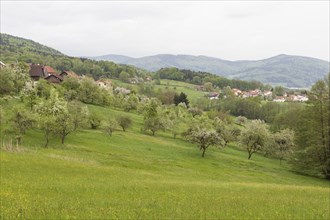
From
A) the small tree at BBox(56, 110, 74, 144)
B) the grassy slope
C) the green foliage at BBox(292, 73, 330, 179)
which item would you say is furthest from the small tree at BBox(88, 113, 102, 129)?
the green foliage at BBox(292, 73, 330, 179)

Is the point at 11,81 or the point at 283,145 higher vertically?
the point at 11,81

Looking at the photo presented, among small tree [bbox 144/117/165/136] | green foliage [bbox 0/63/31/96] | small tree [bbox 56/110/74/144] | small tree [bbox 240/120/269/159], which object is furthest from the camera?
small tree [bbox 144/117/165/136]

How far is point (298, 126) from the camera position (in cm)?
6844

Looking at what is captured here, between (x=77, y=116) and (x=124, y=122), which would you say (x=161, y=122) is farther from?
(x=77, y=116)

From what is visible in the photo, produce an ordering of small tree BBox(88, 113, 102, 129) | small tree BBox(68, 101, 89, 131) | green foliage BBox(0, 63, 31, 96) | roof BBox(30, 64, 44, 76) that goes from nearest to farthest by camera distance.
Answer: small tree BBox(68, 101, 89, 131)
small tree BBox(88, 113, 102, 129)
green foliage BBox(0, 63, 31, 96)
roof BBox(30, 64, 44, 76)

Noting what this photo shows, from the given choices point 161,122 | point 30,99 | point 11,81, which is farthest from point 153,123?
point 11,81

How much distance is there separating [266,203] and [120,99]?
386 ft

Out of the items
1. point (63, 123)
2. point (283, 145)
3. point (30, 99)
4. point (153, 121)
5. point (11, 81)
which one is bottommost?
point (283, 145)

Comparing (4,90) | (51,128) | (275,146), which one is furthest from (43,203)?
(4,90)

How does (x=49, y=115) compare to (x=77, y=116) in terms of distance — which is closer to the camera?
(x=49, y=115)

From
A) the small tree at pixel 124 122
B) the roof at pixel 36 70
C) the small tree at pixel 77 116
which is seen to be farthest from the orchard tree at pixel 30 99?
the roof at pixel 36 70

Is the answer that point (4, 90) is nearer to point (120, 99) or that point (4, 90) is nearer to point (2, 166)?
point (120, 99)

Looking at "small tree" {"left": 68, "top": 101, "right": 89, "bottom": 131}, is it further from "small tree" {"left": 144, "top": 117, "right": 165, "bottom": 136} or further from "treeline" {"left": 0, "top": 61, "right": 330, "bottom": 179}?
"small tree" {"left": 144, "top": 117, "right": 165, "bottom": 136}

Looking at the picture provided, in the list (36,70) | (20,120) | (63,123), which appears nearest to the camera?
(20,120)
